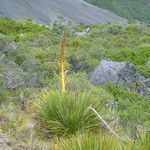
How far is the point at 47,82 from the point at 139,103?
8.39 feet

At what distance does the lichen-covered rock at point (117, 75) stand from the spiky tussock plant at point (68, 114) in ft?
25.0

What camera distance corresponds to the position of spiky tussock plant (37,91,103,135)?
8023mm

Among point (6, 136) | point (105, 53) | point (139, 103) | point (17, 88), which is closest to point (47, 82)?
point (17, 88)

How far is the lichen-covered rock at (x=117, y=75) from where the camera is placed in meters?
16.2

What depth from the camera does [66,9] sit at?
154 m

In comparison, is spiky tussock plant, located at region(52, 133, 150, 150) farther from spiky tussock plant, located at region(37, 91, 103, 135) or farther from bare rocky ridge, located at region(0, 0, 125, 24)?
bare rocky ridge, located at region(0, 0, 125, 24)

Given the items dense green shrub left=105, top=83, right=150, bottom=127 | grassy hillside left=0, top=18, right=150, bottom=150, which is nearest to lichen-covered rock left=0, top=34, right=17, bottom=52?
grassy hillside left=0, top=18, right=150, bottom=150

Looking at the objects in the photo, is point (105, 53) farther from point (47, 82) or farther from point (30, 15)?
point (30, 15)

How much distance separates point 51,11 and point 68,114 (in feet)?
453

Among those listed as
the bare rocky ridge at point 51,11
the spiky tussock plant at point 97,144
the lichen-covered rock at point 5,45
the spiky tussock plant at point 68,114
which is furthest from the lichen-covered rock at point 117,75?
the bare rocky ridge at point 51,11

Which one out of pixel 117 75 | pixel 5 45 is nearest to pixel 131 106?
pixel 117 75

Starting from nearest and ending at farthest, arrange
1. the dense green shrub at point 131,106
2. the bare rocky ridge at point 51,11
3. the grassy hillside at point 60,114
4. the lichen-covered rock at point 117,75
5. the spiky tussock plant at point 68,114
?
1. the grassy hillside at point 60,114
2. the spiky tussock plant at point 68,114
3. the dense green shrub at point 131,106
4. the lichen-covered rock at point 117,75
5. the bare rocky ridge at point 51,11

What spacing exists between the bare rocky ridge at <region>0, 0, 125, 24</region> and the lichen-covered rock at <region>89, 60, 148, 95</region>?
10175 centimetres

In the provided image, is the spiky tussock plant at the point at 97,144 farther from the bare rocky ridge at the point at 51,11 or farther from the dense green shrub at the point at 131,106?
the bare rocky ridge at the point at 51,11
